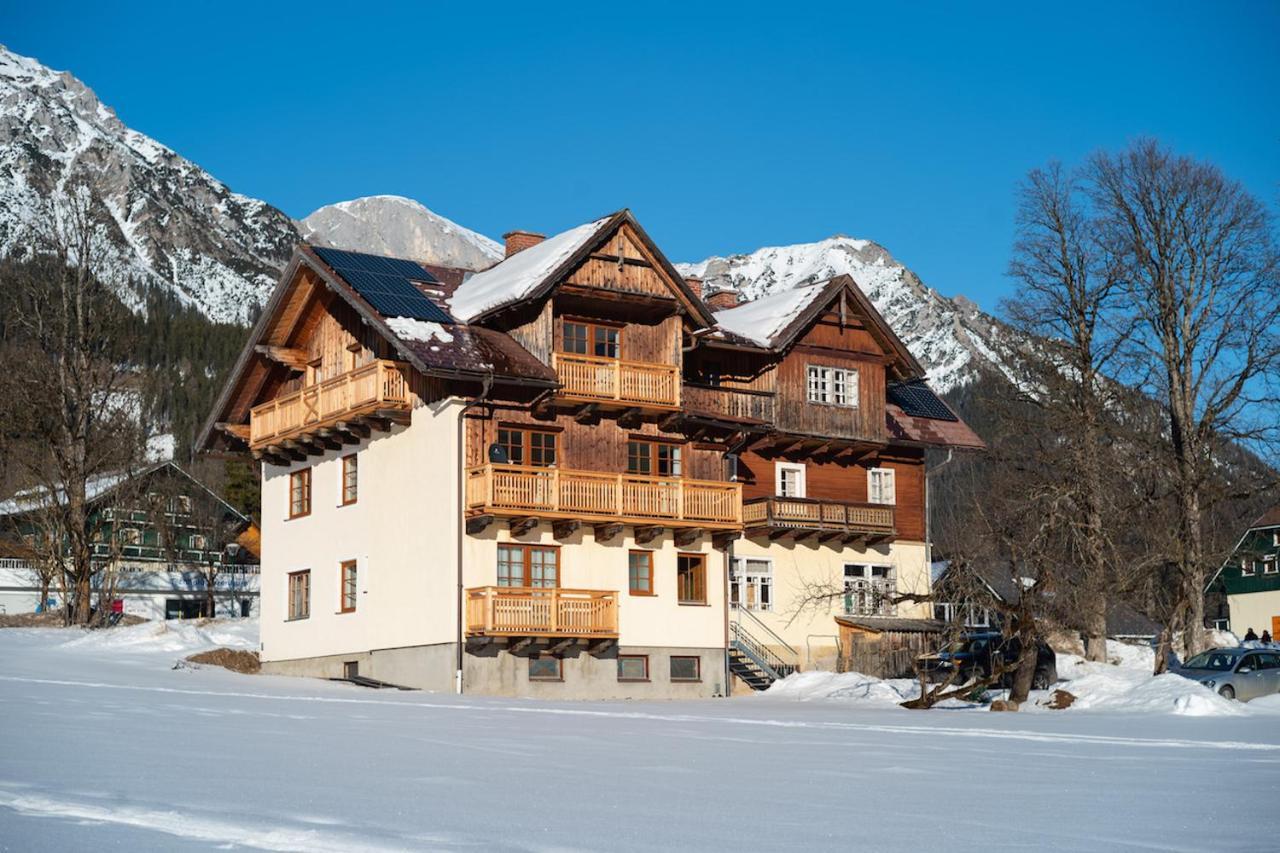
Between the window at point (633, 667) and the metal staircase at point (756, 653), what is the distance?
9.59 feet

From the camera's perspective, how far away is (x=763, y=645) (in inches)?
1788

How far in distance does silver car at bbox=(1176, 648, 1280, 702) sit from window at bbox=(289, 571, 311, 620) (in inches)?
857

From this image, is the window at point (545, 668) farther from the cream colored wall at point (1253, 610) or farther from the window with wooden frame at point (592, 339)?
the cream colored wall at point (1253, 610)

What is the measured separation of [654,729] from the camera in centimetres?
2453

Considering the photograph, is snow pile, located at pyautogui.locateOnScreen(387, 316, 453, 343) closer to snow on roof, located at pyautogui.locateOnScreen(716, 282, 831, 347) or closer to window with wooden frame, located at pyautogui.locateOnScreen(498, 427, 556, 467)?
window with wooden frame, located at pyautogui.locateOnScreen(498, 427, 556, 467)

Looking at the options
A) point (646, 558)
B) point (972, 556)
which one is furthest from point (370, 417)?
point (972, 556)

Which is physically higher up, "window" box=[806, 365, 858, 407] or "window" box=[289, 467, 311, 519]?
"window" box=[806, 365, 858, 407]

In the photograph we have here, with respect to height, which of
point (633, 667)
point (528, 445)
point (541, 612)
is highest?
point (528, 445)

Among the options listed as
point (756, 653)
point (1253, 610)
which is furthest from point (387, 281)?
point (1253, 610)

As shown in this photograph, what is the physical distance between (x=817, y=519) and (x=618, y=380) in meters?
9.26

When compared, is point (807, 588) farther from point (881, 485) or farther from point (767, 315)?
point (767, 315)

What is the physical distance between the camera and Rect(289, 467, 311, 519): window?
43250 mm

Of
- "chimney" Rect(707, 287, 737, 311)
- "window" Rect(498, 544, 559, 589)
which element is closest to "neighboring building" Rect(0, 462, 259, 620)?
"chimney" Rect(707, 287, 737, 311)

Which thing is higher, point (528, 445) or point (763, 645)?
point (528, 445)
